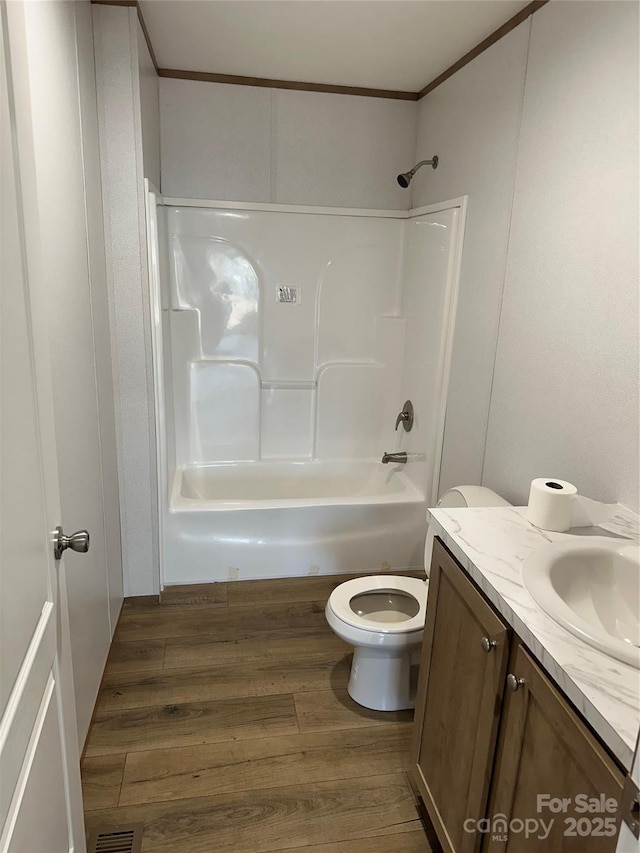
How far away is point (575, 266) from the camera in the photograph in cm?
178

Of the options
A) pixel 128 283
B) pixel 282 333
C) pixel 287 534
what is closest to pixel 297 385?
pixel 282 333

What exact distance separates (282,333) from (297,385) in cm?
31

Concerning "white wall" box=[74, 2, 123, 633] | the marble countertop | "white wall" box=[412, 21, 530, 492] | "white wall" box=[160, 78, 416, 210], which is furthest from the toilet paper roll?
"white wall" box=[160, 78, 416, 210]

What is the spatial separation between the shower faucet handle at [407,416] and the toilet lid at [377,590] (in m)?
1.08

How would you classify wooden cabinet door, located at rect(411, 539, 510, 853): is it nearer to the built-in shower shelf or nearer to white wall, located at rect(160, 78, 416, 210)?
the built-in shower shelf

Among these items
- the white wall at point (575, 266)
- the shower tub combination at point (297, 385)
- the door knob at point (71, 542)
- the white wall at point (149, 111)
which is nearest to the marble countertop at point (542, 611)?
the white wall at point (575, 266)

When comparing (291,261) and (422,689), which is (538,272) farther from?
(291,261)

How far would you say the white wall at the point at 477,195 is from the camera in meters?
2.17

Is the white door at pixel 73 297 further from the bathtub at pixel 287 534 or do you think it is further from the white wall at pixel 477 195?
the white wall at pixel 477 195

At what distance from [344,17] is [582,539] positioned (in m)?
2.02

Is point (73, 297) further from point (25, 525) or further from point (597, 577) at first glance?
point (597, 577)

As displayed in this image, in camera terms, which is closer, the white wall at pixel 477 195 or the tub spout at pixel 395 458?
the white wall at pixel 477 195

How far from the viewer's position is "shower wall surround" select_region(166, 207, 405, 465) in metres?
3.16

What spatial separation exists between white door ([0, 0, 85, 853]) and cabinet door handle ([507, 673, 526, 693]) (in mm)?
882
